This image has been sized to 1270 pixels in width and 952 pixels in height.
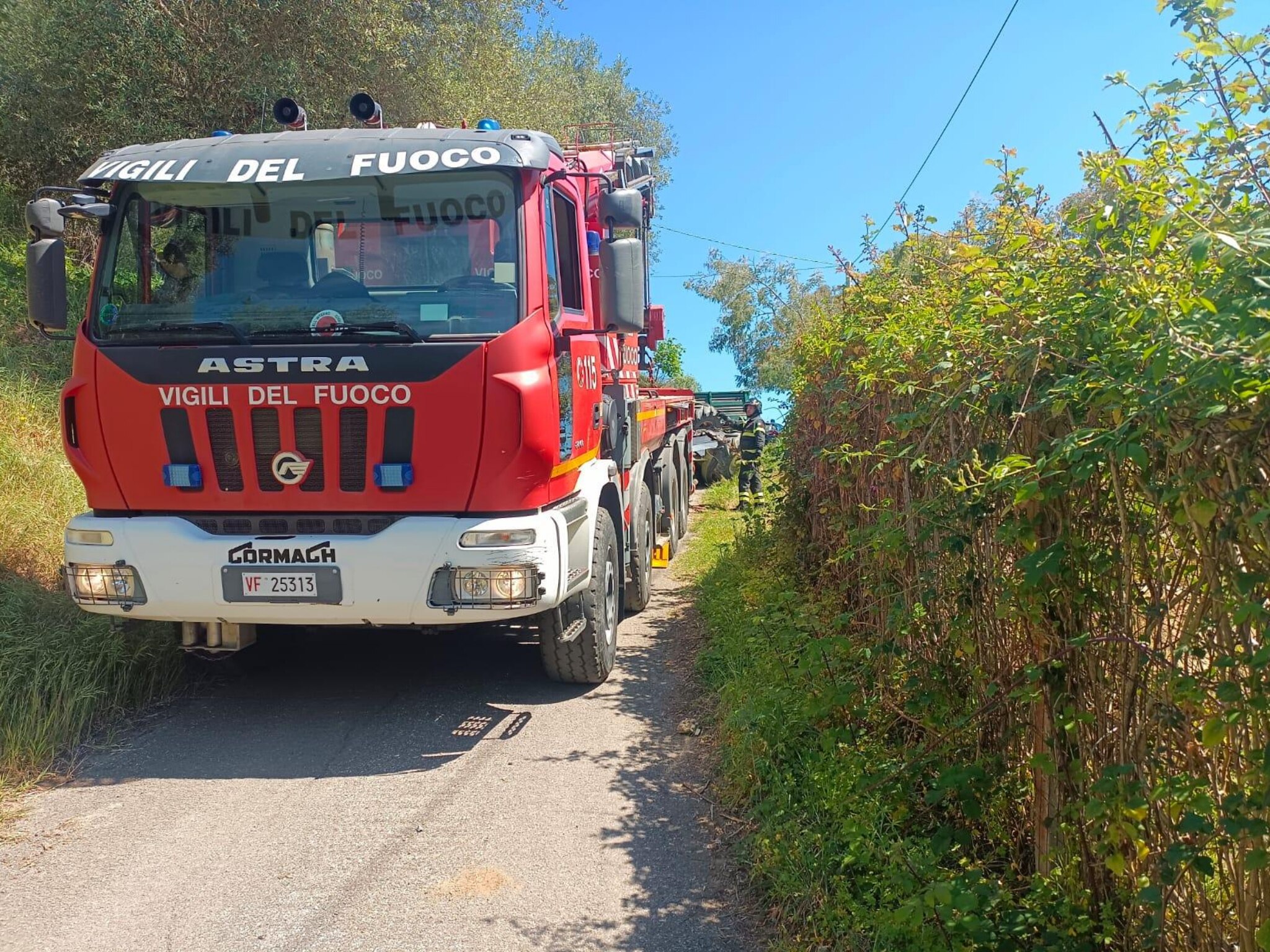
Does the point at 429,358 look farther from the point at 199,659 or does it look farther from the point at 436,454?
the point at 199,659

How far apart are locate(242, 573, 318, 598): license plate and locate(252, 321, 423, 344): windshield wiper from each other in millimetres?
1120

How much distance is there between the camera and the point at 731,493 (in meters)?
15.0

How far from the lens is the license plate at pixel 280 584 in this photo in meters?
4.36

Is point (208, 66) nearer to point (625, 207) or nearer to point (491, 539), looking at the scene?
point (625, 207)

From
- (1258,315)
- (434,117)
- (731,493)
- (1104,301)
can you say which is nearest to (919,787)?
(1104,301)

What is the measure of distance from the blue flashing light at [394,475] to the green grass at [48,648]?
1989 mm

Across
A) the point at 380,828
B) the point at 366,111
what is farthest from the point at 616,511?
the point at 366,111

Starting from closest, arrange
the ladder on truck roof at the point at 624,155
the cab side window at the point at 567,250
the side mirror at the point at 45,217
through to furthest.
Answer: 1. the side mirror at the point at 45,217
2. the cab side window at the point at 567,250
3. the ladder on truck roof at the point at 624,155

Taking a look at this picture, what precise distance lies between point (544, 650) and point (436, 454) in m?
1.59

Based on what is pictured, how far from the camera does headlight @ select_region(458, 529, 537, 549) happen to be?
14.2 ft

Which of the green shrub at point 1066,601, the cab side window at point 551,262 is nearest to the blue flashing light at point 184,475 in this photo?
the cab side window at point 551,262

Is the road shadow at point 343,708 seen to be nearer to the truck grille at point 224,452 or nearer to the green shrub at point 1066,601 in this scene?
the truck grille at point 224,452

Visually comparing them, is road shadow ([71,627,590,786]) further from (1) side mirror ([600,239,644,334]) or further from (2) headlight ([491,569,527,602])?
(1) side mirror ([600,239,644,334])

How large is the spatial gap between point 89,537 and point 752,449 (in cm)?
912
